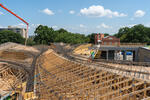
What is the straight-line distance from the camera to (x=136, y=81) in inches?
248

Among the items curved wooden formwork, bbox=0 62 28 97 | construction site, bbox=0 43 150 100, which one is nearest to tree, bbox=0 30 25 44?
curved wooden formwork, bbox=0 62 28 97

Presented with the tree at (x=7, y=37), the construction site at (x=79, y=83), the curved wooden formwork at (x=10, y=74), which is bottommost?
the curved wooden formwork at (x=10, y=74)

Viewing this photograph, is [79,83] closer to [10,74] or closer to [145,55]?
[10,74]

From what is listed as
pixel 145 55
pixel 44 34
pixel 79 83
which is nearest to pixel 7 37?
pixel 44 34

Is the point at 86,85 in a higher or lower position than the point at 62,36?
lower

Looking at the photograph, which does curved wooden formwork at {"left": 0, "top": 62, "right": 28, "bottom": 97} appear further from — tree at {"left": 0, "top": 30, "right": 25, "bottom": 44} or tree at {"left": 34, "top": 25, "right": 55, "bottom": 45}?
tree at {"left": 0, "top": 30, "right": 25, "bottom": 44}

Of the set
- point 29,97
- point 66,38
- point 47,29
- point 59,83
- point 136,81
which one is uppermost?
point 47,29

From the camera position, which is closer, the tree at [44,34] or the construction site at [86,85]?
the construction site at [86,85]

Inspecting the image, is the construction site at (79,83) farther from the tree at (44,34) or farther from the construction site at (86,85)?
the tree at (44,34)

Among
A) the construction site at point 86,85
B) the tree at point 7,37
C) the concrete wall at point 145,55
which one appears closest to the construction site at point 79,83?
the construction site at point 86,85

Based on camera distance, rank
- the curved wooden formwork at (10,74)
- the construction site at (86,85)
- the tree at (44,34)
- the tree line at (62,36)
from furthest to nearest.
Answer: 1. the tree at (44,34)
2. the tree line at (62,36)
3. the curved wooden formwork at (10,74)
4. the construction site at (86,85)

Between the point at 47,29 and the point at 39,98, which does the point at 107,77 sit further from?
the point at 47,29

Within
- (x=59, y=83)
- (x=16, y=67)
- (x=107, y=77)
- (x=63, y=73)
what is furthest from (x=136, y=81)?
(x=16, y=67)

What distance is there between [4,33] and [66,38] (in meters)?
29.4
